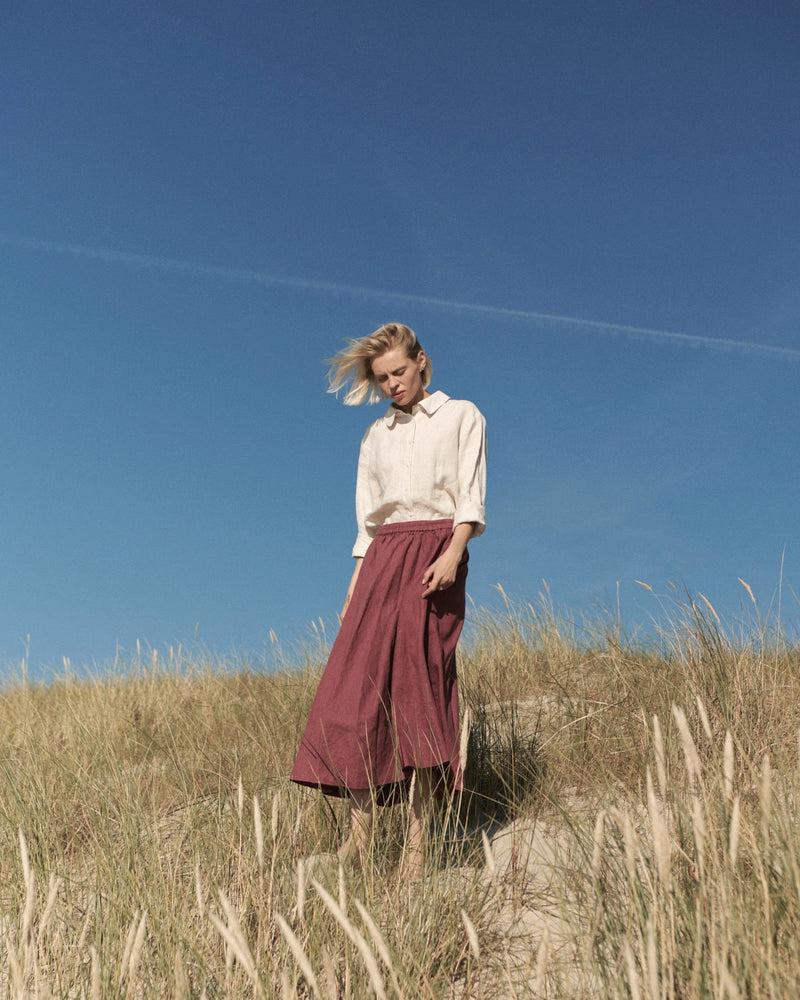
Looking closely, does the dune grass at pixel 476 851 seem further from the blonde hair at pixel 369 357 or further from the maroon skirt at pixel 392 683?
the blonde hair at pixel 369 357

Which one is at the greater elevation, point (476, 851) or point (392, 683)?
point (392, 683)

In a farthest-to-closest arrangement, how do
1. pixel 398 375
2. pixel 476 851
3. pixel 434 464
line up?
1. pixel 398 375
2. pixel 434 464
3. pixel 476 851

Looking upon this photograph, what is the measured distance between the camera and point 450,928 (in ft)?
7.15

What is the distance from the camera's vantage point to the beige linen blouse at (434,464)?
3.21m

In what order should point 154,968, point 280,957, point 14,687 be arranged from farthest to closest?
1. point 14,687
2. point 154,968
3. point 280,957

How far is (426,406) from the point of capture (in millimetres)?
3379

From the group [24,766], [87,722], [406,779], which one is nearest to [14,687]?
[87,722]

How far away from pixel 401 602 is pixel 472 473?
0.58 m

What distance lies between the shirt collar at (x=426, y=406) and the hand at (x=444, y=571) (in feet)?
2.13

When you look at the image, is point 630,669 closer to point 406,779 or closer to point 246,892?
point 406,779

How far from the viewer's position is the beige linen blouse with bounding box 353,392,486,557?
3.21 m

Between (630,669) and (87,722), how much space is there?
3411 millimetres

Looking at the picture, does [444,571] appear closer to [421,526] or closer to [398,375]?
[421,526]

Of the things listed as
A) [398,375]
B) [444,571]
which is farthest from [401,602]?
[398,375]
